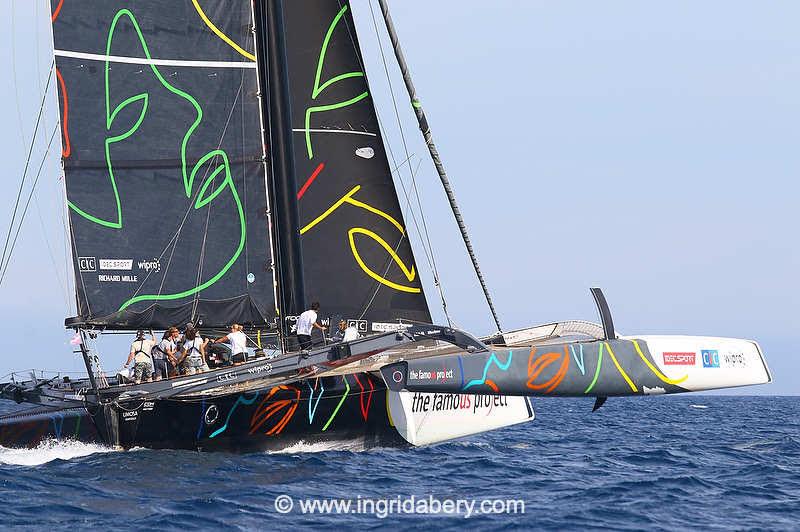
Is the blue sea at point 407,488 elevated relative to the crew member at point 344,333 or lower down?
lower down

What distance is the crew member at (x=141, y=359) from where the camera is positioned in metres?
13.9

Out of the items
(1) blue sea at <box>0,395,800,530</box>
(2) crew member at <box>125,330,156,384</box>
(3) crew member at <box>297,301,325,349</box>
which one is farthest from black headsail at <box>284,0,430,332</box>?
(2) crew member at <box>125,330,156,384</box>

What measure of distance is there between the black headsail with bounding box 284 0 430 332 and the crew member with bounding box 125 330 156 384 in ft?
8.01

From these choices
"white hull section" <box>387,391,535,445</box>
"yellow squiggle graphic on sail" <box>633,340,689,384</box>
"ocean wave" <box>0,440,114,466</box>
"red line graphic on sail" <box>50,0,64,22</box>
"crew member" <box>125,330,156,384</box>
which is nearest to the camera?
"yellow squiggle graphic on sail" <box>633,340,689,384</box>

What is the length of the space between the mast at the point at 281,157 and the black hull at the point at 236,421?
186cm

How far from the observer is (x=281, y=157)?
50.6 ft

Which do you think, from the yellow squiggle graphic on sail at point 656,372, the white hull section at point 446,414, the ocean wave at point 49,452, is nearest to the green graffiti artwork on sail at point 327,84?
the white hull section at point 446,414

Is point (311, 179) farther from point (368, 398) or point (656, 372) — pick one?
point (656, 372)

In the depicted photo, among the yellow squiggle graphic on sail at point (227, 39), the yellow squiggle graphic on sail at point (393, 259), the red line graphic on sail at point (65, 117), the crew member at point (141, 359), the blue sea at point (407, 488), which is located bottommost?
the blue sea at point (407, 488)

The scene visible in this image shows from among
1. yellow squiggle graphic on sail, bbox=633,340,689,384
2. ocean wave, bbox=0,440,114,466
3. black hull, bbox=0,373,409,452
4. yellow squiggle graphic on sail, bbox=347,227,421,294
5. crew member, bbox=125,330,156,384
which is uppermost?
yellow squiggle graphic on sail, bbox=347,227,421,294

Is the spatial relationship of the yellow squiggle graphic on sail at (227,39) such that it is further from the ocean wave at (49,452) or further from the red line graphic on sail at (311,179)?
the ocean wave at (49,452)

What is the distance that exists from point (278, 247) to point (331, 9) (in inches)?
142

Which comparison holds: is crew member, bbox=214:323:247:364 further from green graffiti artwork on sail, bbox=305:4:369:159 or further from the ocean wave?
green graffiti artwork on sail, bbox=305:4:369:159

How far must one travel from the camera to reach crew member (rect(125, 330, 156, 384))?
13.9 m
